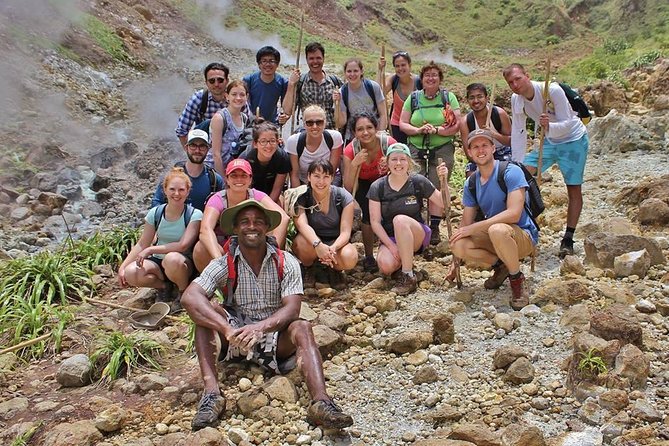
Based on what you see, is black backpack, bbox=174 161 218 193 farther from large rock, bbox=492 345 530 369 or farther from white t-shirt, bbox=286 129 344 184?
large rock, bbox=492 345 530 369

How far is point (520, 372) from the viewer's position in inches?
160

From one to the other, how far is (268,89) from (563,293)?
3.97 metres

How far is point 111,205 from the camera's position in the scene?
10445 mm

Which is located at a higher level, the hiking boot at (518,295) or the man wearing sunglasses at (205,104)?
the man wearing sunglasses at (205,104)

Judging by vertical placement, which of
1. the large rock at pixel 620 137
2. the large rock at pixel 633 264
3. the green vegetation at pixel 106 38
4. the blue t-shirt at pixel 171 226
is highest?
the green vegetation at pixel 106 38

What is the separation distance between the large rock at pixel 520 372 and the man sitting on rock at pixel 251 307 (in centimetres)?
122

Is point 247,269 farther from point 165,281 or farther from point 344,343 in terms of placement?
point 165,281

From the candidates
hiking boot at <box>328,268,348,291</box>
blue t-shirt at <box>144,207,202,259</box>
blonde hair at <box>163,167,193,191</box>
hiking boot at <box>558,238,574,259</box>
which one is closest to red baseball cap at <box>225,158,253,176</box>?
blonde hair at <box>163,167,193,191</box>

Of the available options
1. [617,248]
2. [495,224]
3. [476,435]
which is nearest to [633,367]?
[476,435]

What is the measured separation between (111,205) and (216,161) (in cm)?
480

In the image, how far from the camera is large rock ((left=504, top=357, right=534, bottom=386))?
405cm

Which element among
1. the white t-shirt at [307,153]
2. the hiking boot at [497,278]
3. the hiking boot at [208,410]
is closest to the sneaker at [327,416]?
the hiking boot at [208,410]

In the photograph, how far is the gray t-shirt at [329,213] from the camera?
5.94m

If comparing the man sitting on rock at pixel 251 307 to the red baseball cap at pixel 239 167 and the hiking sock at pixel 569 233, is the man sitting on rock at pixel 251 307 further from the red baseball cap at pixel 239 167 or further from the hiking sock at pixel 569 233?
the hiking sock at pixel 569 233
